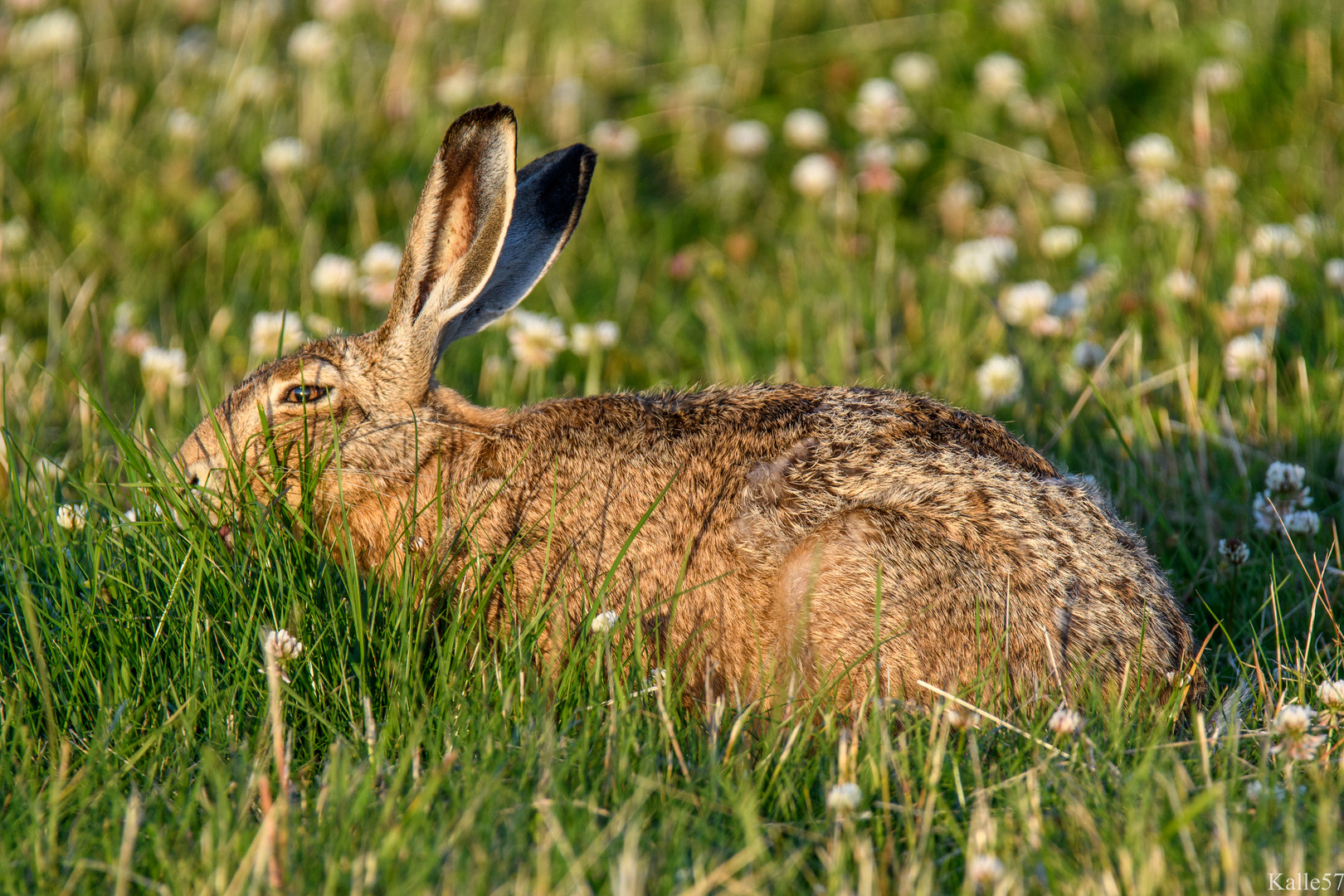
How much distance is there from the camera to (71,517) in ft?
15.0

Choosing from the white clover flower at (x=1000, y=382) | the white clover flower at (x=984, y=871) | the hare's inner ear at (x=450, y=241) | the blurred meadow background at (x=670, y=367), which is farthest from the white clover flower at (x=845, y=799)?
the white clover flower at (x=1000, y=382)

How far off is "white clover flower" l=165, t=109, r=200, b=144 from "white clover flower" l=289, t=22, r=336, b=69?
1.13m

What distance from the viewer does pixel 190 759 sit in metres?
3.62

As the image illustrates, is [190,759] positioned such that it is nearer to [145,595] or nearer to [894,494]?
[145,595]

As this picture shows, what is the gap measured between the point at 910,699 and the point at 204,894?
2.25 metres

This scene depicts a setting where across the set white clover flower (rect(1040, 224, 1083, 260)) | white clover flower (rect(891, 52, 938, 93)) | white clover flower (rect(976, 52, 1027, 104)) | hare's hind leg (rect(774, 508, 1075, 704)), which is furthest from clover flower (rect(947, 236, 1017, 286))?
hare's hind leg (rect(774, 508, 1075, 704))

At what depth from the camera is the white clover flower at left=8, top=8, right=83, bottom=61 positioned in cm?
905

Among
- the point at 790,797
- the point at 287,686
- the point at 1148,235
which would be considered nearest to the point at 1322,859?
the point at 790,797

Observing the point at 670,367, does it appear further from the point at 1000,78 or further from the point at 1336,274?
the point at 1000,78

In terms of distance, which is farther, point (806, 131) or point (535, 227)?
point (806, 131)

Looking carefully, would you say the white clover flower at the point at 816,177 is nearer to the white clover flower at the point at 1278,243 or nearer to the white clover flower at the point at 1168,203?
the white clover flower at the point at 1168,203

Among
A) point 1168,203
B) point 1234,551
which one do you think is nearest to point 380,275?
point 1234,551

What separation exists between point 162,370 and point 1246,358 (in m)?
5.17

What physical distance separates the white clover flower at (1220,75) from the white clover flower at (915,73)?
1.89 meters
